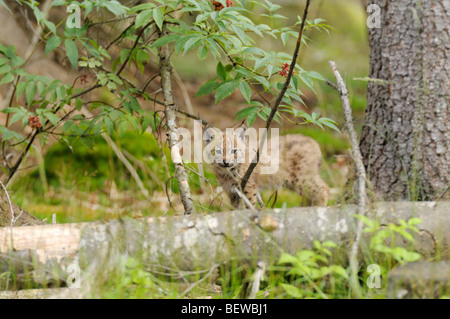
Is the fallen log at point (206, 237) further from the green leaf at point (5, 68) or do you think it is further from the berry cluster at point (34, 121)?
the green leaf at point (5, 68)

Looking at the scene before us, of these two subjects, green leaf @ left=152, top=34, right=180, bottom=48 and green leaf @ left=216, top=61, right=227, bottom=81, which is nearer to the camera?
green leaf @ left=152, top=34, right=180, bottom=48

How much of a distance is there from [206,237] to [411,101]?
168cm

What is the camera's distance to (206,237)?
2.65 meters

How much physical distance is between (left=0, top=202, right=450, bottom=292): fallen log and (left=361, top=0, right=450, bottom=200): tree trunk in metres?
0.52

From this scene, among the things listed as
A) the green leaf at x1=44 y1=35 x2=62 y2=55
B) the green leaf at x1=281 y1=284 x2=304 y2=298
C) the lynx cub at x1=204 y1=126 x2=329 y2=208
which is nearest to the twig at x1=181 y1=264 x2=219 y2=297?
the green leaf at x1=281 y1=284 x2=304 y2=298

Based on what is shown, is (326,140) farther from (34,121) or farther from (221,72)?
(34,121)

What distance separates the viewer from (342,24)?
446 inches

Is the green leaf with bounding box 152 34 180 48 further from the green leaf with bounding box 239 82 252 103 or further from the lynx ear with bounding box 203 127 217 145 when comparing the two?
the lynx ear with bounding box 203 127 217 145

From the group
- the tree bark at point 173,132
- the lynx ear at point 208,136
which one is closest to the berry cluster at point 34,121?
the tree bark at point 173,132

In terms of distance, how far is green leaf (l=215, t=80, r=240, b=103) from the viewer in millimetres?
3168

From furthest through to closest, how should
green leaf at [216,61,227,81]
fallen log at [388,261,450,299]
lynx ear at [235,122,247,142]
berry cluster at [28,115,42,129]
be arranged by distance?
lynx ear at [235,122,247,142]
berry cluster at [28,115,42,129]
green leaf at [216,61,227,81]
fallen log at [388,261,450,299]

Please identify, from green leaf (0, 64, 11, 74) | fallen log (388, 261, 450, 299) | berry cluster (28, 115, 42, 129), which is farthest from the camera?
berry cluster (28, 115, 42, 129)
